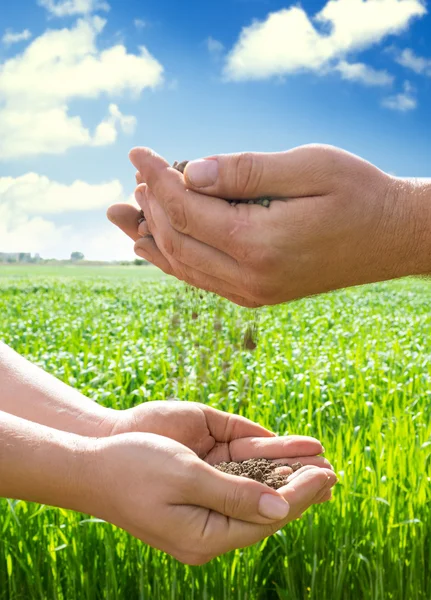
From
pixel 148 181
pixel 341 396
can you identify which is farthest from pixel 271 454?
pixel 341 396

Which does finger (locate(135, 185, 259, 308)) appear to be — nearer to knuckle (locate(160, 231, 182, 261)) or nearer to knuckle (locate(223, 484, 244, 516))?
knuckle (locate(160, 231, 182, 261))

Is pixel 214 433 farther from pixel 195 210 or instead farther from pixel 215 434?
pixel 195 210

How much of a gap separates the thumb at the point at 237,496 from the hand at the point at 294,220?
0.61m

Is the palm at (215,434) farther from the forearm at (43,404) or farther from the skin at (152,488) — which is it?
the skin at (152,488)

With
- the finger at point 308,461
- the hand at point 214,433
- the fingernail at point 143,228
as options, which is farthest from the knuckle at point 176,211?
the finger at point 308,461

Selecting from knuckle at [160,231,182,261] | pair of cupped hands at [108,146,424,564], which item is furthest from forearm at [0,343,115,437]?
knuckle at [160,231,182,261]

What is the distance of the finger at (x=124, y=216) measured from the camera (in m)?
2.25

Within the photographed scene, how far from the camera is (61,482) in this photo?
1559mm

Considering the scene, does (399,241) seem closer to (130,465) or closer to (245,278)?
(245,278)

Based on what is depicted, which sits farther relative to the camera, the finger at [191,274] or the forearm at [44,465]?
the finger at [191,274]

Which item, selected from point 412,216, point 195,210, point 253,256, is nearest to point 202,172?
point 195,210

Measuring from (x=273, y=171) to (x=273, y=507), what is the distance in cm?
84

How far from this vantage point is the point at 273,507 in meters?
1.51

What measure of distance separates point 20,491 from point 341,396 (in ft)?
12.9
